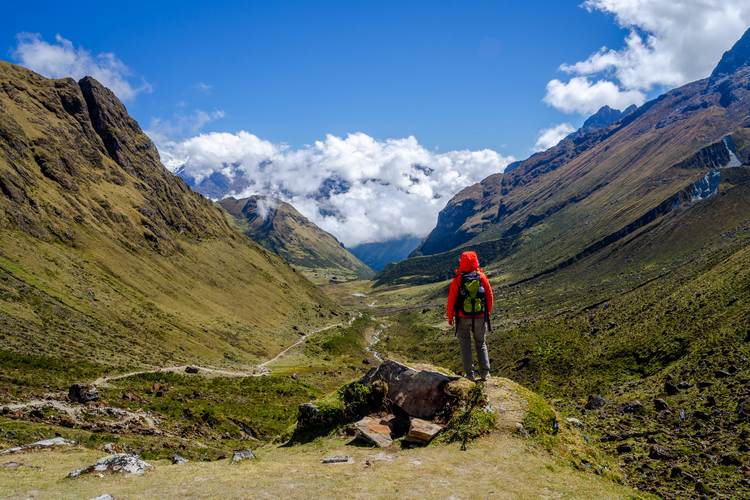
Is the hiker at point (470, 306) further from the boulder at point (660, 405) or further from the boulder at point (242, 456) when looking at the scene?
the boulder at point (660, 405)

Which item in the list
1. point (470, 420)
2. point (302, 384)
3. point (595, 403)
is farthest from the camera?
point (302, 384)

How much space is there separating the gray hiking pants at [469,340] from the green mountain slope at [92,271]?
69569 millimetres

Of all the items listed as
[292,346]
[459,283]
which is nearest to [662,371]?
[459,283]

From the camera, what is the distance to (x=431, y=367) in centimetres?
2697

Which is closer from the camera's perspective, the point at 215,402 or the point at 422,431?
the point at 422,431

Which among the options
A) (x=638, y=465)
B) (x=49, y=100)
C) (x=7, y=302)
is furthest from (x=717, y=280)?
(x=49, y=100)

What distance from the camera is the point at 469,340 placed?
24.6 metres

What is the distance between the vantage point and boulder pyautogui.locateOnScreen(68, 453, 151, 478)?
19.1 metres

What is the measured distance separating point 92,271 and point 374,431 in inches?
4940

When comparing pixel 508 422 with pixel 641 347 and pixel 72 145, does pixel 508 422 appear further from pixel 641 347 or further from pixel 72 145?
pixel 72 145

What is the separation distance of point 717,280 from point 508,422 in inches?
2938

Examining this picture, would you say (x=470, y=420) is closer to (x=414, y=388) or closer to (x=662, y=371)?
(x=414, y=388)

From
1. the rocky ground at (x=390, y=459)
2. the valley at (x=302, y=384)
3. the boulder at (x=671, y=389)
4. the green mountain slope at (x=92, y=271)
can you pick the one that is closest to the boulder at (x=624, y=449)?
the valley at (x=302, y=384)

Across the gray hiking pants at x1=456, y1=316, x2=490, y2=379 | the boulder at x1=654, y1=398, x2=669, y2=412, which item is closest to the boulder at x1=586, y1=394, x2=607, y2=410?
the boulder at x1=654, y1=398, x2=669, y2=412
